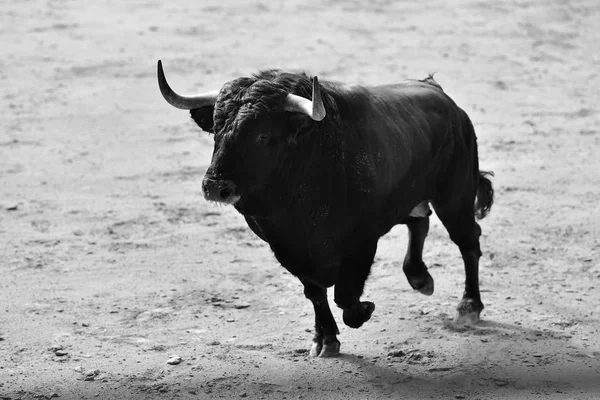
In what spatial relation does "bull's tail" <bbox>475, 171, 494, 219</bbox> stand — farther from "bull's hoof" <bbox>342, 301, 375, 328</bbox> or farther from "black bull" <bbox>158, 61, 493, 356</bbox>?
"bull's hoof" <bbox>342, 301, 375, 328</bbox>

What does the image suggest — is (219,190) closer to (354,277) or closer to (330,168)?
(330,168)

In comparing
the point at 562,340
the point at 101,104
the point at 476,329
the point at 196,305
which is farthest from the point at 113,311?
the point at 101,104

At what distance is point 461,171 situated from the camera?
7.04m

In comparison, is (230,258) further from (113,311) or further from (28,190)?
(28,190)

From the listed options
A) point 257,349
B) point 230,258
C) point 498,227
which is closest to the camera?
point 257,349

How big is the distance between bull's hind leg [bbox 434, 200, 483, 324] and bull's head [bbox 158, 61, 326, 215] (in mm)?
1519

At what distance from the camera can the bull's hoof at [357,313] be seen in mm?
6336

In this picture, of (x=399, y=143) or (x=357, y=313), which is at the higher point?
(x=399, y=143)

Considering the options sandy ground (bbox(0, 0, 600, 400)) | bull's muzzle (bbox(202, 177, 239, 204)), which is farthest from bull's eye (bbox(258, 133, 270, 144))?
sandy ground (bbox(0, 0, 600, 400))

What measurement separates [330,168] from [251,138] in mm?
528

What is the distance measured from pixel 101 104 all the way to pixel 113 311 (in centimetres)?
498

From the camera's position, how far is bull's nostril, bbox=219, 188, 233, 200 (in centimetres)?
567

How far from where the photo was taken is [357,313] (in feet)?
20.8

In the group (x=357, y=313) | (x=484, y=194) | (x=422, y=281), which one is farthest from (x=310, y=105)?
(x=484, y=194)
